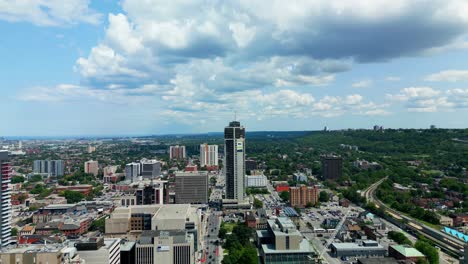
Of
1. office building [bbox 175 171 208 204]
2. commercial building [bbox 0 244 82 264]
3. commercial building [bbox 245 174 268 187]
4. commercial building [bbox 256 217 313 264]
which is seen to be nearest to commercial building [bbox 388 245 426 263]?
commercial building [bbox 256 217 313 264]

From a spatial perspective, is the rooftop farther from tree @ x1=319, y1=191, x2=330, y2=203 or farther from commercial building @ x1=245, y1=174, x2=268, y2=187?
commercial building @ x1=245, y1=174, x2=268, y2=187

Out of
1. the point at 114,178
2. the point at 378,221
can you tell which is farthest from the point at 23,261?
the point at 114,178

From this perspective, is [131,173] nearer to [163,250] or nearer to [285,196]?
[285,196]

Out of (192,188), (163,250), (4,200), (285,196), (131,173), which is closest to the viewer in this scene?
(163,250)

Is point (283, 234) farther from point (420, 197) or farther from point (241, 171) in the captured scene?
point (420, 197)

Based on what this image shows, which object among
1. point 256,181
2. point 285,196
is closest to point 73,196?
point 256,181
